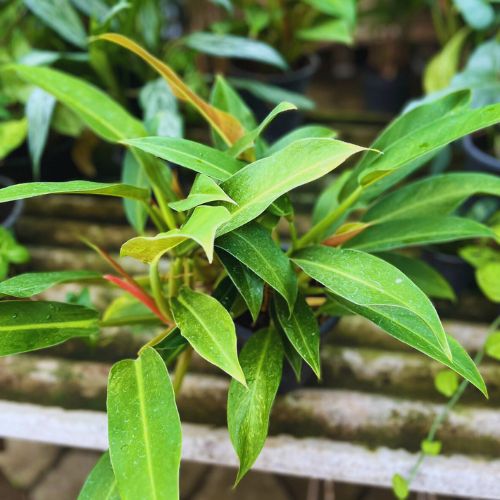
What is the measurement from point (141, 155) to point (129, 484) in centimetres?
45

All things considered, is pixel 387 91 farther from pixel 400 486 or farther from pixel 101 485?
pixel 101 485

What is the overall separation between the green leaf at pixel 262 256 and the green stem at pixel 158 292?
0.10 meters

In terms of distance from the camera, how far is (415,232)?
2.64 feet

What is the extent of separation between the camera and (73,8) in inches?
50.3

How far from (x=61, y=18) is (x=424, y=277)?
89 centimetres

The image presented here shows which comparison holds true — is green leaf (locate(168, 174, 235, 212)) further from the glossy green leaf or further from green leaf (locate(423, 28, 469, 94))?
green leaf (locate(423, 28, 469, 94))

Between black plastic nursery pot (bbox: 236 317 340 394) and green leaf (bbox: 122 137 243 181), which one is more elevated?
green leaf (bbox: 122 137 243 181)

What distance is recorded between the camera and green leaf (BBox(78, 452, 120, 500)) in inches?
26.2

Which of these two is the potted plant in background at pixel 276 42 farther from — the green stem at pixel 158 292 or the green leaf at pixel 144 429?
the green leaf at pixel 144 429

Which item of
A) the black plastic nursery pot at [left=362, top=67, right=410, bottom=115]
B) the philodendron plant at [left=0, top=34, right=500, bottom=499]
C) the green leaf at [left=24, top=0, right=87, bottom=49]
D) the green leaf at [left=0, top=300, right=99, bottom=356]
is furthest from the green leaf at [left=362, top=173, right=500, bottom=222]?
the black plastic nursery pot at [left=362, top=67, right=410, bottom=115]

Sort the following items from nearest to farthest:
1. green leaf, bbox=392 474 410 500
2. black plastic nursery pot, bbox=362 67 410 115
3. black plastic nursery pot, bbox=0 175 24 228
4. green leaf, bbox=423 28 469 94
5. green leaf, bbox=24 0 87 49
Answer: green leaf, bbox=392 474 410 500
black plastic nursery pot, bbox=0 175 24 228
green leaf, bbox=24 0 87 49
green leaf, bbox=423 28 469 94
black plastic nursery pot, bbox=362 67 410 115

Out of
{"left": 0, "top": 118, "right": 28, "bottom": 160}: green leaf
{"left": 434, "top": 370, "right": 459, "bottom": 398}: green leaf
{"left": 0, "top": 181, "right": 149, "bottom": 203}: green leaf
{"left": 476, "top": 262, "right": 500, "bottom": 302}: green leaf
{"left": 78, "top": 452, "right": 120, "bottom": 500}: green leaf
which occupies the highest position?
{"left": 0, "top": 181, "right": 149, "bottom": 203}: green leaf

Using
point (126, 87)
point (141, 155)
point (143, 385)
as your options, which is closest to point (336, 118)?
point (126, 87)

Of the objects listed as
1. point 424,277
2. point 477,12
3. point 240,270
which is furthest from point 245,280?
point 477,12
